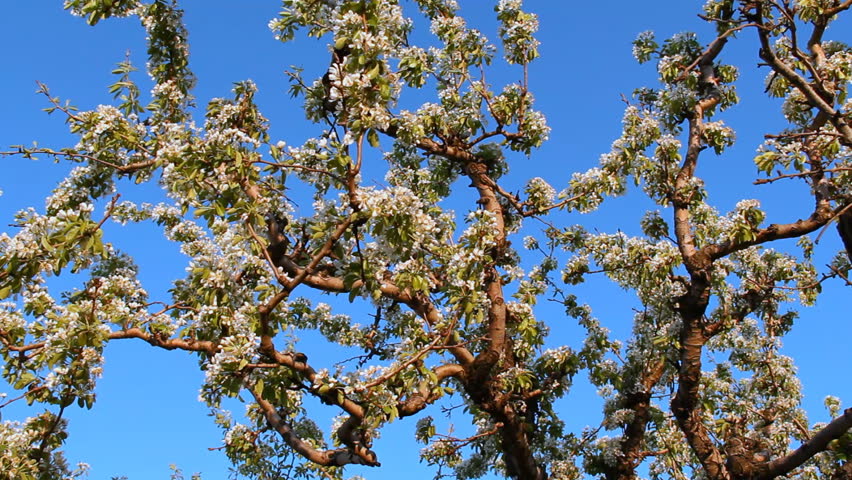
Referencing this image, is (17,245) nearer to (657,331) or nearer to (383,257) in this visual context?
(383,257)

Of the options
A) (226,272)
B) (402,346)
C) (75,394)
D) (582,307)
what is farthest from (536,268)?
(75,394)

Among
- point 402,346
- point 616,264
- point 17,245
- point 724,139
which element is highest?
point 724,139

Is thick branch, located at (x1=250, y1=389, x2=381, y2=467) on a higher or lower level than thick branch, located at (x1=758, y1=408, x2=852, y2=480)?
higher

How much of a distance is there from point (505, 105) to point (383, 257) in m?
4.33

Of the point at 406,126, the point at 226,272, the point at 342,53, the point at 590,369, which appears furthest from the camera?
the point at 590,369

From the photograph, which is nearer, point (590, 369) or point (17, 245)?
point (17, 245)

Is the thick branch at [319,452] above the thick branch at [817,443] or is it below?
above

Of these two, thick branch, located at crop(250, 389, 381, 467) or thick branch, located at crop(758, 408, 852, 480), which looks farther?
thick branch, located at crop(758, 408, 852, 480)

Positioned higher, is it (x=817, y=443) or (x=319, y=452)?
(x=319, y=452)

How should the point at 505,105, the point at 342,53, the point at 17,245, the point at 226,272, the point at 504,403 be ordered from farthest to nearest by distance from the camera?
1. the point at 505,105
2. the point at 504,403
3. the point at 342,53
4. the point at 226,272
5. the point at 17,245

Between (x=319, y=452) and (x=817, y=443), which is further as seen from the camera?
(x=817, y=443)

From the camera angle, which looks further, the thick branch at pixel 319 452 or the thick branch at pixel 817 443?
the thick branch at pixel 817 443

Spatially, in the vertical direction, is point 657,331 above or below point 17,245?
above

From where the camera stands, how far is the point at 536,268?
35.6 ft
